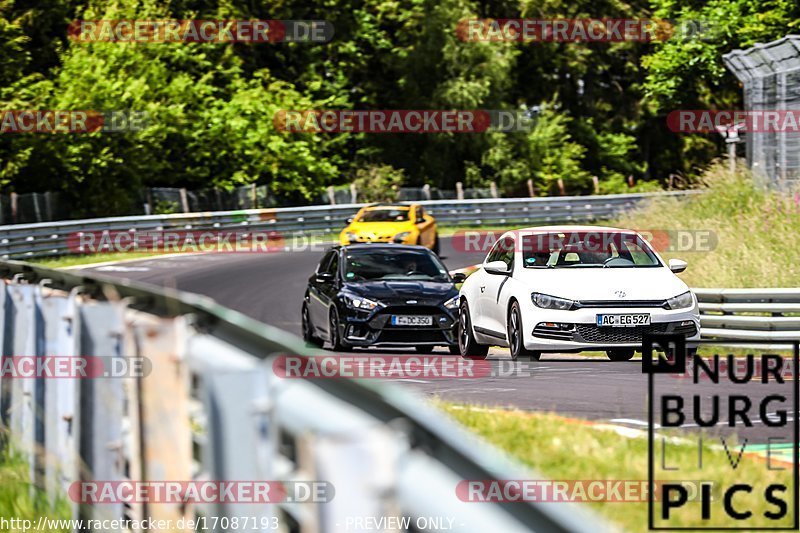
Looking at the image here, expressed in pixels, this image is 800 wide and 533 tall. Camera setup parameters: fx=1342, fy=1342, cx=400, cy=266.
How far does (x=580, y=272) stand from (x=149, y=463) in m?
10.9

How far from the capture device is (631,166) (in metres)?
74.6

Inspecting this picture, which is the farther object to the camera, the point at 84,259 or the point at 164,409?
the point at 84,259

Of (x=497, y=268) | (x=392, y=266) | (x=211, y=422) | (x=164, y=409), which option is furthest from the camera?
(x=392, y=266)

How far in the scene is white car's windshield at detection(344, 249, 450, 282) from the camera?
61.1ft

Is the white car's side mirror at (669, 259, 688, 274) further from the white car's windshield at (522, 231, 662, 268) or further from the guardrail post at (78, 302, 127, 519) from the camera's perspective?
the guardrail post at (78, 302, 127, 519)

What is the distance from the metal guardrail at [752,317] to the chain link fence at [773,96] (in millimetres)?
9490

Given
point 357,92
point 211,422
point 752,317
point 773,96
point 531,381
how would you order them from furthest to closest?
1. point 357,92
2. point 773,96
3. point 752,317
4. point 531,381
5. point 211,422

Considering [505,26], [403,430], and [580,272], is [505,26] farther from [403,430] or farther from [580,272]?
[403,430]

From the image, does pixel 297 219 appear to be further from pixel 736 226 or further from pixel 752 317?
pixel 752 317

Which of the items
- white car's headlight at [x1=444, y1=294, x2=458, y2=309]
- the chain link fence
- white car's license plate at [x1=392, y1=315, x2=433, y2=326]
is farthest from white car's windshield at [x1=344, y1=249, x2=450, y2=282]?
the chain link fence

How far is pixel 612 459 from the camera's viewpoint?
793cm

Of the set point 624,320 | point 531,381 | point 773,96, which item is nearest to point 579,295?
point 624,320

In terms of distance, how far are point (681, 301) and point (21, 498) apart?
1010 centimetres

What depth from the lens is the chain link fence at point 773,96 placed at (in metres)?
26.5
